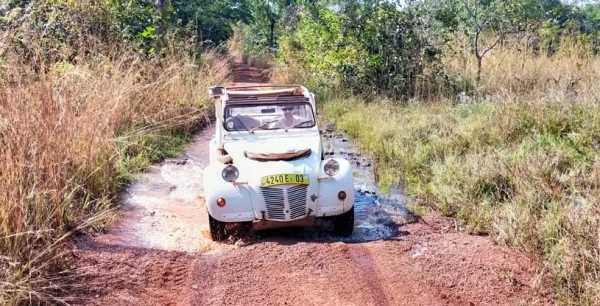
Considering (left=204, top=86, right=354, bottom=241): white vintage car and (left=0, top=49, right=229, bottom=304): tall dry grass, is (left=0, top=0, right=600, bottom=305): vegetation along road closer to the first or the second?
(left=0, top=49, right=229, bottom=304): tall dry grass

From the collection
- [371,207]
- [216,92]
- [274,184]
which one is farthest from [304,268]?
[216,92]

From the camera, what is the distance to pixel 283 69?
18219mm

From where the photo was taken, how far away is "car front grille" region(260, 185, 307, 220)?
530cm

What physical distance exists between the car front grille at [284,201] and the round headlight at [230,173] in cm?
29

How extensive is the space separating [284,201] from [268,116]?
1472mm

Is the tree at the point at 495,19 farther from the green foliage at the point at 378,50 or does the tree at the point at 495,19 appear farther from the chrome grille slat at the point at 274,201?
the chrome grille slat at the point at 274,201

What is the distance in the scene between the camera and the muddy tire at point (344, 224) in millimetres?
5710

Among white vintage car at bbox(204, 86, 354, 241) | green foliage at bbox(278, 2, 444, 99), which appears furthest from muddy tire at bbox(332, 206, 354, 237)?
green foliage at bbox(278, 2, 444, 99)

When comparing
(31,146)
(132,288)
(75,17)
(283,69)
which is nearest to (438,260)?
(132,288)

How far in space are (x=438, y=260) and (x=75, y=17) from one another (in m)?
7.85

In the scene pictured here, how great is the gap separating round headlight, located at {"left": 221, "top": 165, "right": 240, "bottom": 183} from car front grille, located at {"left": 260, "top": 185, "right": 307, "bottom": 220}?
11.5 inches

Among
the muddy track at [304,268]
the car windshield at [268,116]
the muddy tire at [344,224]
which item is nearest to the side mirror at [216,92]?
the car windshield at [268,116]

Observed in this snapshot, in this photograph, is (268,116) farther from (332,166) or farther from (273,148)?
(332,166)

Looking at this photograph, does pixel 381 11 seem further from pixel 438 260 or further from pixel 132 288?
pixel 132 288
